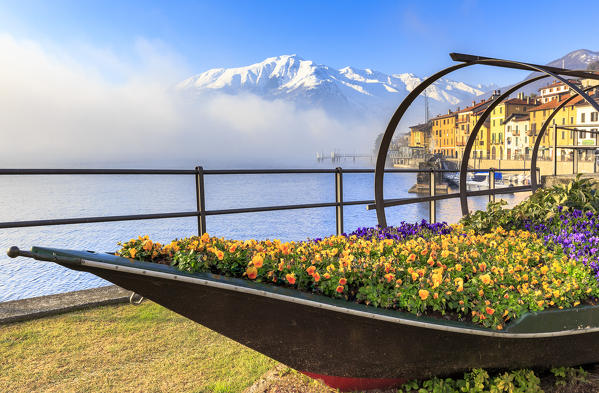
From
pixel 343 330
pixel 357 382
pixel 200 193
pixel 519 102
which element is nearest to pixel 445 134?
pixel 519 102

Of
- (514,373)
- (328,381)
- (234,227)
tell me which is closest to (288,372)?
(328,381)

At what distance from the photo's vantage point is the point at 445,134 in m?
92.4

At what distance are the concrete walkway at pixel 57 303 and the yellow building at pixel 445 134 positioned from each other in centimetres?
8887

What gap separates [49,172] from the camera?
366cm

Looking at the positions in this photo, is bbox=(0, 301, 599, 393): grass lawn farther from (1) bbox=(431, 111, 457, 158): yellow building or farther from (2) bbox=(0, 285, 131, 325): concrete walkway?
(1) bbox=(431, 111, 457, 158): yellow building

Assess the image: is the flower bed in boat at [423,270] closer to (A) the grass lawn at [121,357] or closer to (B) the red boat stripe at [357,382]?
(B) the red boat stripe at [357,382]

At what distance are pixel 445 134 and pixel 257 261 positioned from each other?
96.9m

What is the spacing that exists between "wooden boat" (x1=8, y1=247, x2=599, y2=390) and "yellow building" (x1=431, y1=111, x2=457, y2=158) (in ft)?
294

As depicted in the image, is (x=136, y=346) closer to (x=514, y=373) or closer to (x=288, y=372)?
(x=288, y=372)

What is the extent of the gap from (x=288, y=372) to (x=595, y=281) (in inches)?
67.7

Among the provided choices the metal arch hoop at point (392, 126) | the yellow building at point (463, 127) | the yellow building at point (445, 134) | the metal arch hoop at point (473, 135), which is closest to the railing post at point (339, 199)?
the metal arch hoop at point (392, 126)

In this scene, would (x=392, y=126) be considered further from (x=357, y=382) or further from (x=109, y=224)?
(x=109, y=224)

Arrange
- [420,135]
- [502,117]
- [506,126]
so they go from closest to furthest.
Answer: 1. [506,126]
2. [502,117]
3. [420,135]

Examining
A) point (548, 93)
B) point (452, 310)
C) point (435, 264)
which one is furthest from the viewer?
point (548, 93)
